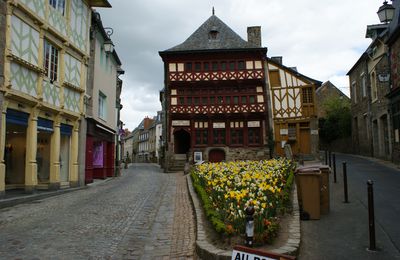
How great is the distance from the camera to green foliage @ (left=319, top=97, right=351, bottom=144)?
33.2m

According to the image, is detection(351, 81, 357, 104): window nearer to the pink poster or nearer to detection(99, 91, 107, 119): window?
detection(99, 91, 107, 119): window

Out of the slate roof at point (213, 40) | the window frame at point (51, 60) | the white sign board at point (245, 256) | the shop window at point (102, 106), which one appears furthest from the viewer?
the slate roof at point (213, 40)

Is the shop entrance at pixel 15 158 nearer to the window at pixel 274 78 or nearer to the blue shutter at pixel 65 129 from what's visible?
the blue shutter at pixel 65 129

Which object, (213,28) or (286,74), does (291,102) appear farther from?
(213,28)

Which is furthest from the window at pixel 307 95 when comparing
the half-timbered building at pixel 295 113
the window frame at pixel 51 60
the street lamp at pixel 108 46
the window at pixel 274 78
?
the window frame at pixel 51 60

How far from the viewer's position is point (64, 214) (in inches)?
334

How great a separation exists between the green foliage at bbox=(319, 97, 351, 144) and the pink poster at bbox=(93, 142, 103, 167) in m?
22.3

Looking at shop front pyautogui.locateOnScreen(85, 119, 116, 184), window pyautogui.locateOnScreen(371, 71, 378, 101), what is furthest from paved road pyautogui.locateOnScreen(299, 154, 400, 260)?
window pyautogui.locateOnScreen(371, 71, 378, 101)

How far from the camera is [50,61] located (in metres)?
12.9

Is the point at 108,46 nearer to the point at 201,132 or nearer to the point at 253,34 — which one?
the point at 201,132

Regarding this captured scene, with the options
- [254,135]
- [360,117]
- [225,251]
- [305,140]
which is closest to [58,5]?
[225,251]

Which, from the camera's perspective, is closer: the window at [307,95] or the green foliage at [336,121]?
the window at [307,95]

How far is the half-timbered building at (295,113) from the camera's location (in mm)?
27562

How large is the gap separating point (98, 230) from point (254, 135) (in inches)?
892
